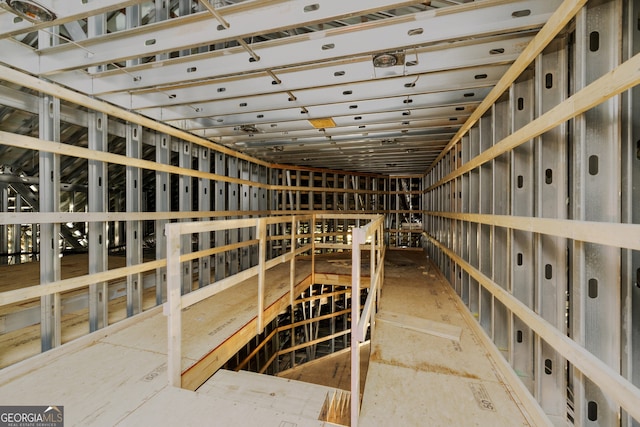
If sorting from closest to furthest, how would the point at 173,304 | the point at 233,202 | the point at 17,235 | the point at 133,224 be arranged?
the point at 173,304
the point at 133,224
the point at 233,202
the point at 17,235

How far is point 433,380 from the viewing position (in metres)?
2.25

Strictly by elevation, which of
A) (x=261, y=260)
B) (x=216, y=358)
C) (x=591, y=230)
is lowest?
(x=216, y=358)

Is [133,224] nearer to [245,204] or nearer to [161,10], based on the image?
[161,10]

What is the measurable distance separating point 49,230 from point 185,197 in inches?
70.8

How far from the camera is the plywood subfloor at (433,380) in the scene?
1855mm

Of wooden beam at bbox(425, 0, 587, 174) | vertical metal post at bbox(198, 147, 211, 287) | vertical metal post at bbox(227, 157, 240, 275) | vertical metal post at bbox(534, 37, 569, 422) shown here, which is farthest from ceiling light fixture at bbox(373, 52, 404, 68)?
vertical metal post at bbox(227, 157, 240, 275)

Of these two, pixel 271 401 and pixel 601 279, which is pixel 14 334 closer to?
pixel 271 401

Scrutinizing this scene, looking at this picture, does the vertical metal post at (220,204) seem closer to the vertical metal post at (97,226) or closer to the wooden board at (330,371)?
the vertical metal post at (97,226)

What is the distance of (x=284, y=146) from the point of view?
5.82 meters

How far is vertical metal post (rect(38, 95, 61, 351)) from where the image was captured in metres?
2.66

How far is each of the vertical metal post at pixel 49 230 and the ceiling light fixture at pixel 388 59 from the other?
3.01 metres

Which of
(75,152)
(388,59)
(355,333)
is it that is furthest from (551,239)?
(75,152)

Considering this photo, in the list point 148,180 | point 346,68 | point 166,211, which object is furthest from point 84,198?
point 346,68

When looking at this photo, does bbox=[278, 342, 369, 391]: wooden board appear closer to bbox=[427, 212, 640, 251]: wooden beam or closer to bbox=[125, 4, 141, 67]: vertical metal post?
bbox=[427, 212, 640, 251]: wooden beam
